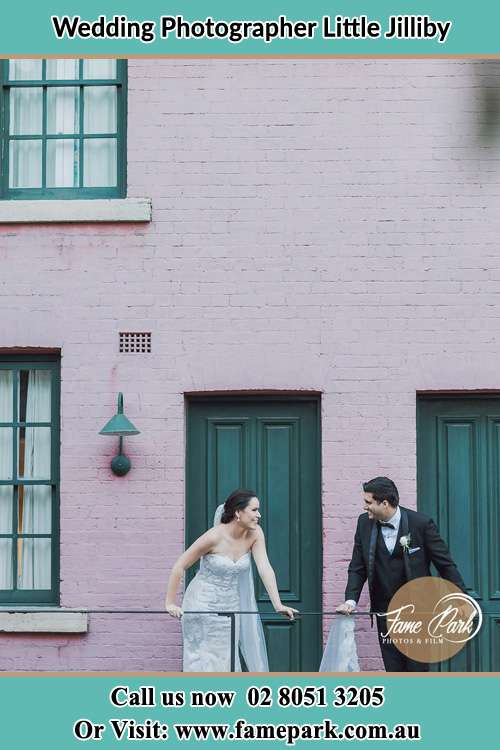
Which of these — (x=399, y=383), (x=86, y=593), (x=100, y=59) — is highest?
(x=100, y=59)

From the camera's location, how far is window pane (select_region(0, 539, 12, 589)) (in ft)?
35.9

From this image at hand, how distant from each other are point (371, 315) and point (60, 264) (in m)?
Result: 2.48

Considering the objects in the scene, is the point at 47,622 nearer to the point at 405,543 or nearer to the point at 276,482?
the point at 276,482

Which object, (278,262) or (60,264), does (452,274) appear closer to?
(278,262)

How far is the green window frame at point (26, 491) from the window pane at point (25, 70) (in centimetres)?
230

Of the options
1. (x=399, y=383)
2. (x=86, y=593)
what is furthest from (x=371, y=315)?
(x=86, y=593)

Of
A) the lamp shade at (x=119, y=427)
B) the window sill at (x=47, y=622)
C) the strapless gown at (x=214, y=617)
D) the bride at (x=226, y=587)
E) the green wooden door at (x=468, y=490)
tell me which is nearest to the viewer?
the bride at (x=226, y=587)

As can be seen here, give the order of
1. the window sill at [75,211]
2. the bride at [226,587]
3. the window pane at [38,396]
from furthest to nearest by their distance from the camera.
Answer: the window pane at [38,396] < the window sill at [75,211] < the bride at [226,587]

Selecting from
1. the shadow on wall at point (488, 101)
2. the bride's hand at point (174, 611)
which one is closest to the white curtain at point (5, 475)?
the bride's hand at point (174, 611)

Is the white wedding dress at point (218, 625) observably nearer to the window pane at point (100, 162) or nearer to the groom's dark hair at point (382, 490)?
the groom's dark hair at point (382, 490)

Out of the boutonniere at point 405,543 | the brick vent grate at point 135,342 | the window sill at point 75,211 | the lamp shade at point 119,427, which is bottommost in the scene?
the boutonniere at point 405,543

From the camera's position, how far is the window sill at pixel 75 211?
1080cm

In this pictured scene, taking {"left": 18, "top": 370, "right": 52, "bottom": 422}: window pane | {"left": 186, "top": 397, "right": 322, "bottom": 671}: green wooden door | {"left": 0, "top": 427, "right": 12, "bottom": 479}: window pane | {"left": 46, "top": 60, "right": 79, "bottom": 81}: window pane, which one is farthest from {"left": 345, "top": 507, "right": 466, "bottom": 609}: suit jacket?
{"left": 46, "top": 60, "right": 79, "bottom": 81}: window pane

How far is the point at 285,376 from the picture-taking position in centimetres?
1070
